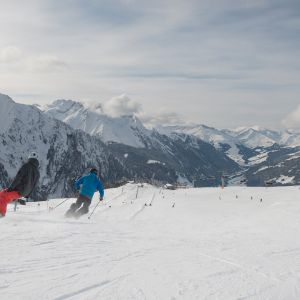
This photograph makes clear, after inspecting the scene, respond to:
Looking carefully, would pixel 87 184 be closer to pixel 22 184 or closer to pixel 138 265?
pixel 22 184

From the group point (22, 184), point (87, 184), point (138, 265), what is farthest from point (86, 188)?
point (138, 265)

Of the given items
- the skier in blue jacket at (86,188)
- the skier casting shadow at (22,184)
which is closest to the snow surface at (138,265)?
the skier casting shadow at (22,184)

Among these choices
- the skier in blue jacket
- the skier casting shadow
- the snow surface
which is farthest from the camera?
the skier in blue jacket

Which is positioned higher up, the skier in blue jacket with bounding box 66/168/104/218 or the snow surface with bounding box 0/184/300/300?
the skier in blue jacket with bounding box 66/168/104/218

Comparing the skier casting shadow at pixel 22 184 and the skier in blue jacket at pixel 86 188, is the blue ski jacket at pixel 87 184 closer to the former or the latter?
the skier in blue jacket at pixel 86 188

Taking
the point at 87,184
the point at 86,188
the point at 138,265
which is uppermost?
the point at 87,184

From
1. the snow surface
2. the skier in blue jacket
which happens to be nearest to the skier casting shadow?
the snow surface

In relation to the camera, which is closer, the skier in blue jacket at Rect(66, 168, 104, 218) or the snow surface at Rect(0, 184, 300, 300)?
the snow surface at Rect(0, 184, 300, 300)

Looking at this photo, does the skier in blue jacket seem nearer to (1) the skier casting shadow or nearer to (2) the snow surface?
(1) the skier casting shadow

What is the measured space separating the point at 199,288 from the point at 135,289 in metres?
0.92

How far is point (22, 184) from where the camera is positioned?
11.8m

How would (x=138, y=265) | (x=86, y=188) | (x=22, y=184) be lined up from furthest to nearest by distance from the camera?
(x=86, y=188)
(x=22, y=184)
(x=138, y=265)

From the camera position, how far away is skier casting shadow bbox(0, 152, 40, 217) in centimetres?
1168

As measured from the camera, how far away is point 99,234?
10.6 metres
